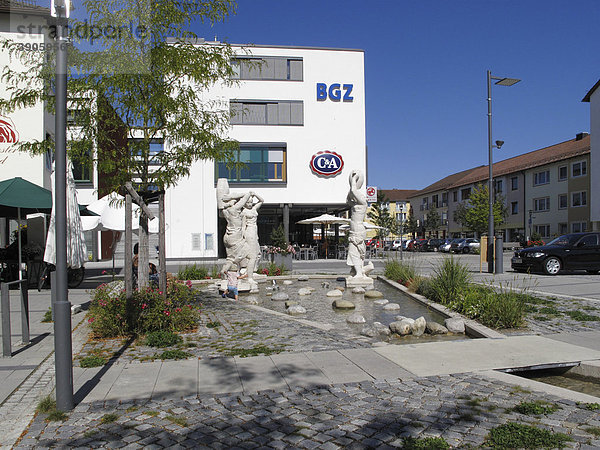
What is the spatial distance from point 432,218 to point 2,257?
65.3 meters

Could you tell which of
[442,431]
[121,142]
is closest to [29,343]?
[121,142]

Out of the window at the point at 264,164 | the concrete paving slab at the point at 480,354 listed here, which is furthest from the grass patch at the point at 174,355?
the window at the point at 264,164

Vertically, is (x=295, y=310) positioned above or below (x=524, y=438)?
below

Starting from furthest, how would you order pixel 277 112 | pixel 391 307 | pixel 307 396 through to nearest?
pixel 277 112
pixel 391 307
pixel 307 396

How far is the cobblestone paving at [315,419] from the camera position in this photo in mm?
3619

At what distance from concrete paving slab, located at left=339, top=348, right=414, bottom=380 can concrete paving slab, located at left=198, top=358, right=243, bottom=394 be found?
145cm

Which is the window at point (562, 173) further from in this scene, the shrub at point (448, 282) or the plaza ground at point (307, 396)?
the plaza ground at point (307, 396)

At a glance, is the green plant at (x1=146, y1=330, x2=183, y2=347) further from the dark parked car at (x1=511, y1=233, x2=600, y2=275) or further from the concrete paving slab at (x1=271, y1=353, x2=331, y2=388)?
the dark parked car at (x1=511, y1=233, x2=600, y2=275)

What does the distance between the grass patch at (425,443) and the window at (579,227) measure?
1888 inches

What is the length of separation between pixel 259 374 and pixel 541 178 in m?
52.5

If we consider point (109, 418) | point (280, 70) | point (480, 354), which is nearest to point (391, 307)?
point (480, 354)

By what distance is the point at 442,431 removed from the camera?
3.75m

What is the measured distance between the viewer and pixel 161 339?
6.69 metres

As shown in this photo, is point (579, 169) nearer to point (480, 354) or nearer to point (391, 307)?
point (391, 307)
